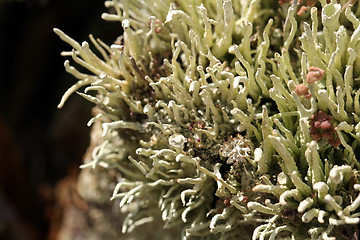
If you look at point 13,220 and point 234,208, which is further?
point 13,220

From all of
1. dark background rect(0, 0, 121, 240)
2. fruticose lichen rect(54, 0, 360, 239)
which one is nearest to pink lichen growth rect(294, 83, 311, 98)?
fruticose lichen rect(54, 0, 360, 239)

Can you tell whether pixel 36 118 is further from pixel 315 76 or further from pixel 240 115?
pixel 315 76

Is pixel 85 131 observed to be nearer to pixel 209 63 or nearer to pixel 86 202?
pixel 86 202

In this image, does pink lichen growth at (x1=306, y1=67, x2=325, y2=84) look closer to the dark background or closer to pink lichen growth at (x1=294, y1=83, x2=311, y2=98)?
pink lichen growth at (x1=294, y1=83, x2=311, y2=98)

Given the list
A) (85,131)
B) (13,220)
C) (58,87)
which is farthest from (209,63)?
(13,220)

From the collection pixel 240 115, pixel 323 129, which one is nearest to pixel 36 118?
pixel 240 115

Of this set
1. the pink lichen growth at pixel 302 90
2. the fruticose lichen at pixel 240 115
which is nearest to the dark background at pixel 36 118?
the fruticose lichen at pixel 240 115

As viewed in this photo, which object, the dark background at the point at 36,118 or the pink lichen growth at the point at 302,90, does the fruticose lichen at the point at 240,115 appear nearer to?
the pink lichen growth at the point at 302,90
